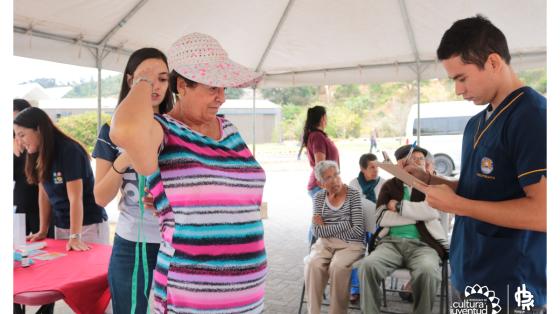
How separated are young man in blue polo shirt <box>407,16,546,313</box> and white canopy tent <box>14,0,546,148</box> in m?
3.34

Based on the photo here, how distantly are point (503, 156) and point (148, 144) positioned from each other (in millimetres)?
998

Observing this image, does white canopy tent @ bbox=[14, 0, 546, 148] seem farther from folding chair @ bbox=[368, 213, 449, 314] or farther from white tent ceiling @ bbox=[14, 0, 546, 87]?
folding chair @ bbox=[368, 213, 449, 314]

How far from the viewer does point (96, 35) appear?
4176mm

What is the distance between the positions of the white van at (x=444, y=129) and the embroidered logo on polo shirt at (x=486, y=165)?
13.0 metres

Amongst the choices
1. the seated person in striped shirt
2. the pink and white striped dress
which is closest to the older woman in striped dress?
the pink and white striped dress

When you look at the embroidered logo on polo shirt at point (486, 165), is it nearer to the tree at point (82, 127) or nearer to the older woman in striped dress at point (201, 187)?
the older woman in striped dress at point (201, 187)

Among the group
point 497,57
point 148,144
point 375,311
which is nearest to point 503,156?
point 497,57

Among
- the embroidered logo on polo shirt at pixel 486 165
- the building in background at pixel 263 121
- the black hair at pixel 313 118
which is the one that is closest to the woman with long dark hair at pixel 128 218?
the embroidered logo on polo shirt at pixel 486 165

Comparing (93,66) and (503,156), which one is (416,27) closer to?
(93,66)

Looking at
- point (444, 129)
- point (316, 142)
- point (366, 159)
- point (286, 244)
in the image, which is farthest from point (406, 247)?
point (444, 129)

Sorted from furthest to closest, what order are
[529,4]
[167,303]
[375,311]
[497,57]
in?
1. [529,4]
2. [375,311]
3. [497,57]
4. [167,303]

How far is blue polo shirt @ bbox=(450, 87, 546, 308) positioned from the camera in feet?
3.91

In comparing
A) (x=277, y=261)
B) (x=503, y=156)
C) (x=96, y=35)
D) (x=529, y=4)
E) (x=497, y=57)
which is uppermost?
(x=529, y=4)

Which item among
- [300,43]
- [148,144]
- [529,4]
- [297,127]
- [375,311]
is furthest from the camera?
[297,127]
